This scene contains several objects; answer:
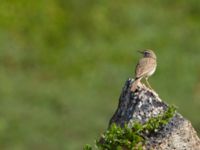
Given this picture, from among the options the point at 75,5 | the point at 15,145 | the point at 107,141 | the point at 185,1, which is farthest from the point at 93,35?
the point at 107,141

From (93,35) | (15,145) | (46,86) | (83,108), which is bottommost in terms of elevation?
(15,145)

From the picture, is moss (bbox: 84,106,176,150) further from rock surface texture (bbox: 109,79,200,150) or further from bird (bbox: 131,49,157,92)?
bird (bbox: 131,49,157,92)

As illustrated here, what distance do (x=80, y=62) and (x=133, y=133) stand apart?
21311mm

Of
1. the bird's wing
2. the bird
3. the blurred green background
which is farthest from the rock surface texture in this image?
the blurred green background

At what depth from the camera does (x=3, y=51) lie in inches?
1091

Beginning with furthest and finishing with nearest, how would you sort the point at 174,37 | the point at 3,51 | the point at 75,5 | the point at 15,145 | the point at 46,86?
the point at 75,5 < the point at 174,37 < the point at 3,51 < the point at 46,86 < the point at 15,145

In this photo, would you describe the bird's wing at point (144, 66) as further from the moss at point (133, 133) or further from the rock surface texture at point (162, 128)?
the moss at point (133, 133)

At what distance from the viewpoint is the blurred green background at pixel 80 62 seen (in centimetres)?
2192

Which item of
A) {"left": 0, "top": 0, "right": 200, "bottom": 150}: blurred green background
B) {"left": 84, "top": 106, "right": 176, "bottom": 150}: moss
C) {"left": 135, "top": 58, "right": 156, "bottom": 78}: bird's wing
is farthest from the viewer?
{"left": 0, "top": 0, "right": 200, "bottom": 150}: blurred green background

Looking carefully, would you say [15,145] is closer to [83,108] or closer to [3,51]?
[83,108]

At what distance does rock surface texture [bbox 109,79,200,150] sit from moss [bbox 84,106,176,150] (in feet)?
0.17

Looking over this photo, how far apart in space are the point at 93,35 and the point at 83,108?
7.68 meters

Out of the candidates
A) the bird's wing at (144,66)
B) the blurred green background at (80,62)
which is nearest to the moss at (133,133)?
the bird's wing at (144,66)

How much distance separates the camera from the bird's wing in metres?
10.7
